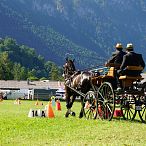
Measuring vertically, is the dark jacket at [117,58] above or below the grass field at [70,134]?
above

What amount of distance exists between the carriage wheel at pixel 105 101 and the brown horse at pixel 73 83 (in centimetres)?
202

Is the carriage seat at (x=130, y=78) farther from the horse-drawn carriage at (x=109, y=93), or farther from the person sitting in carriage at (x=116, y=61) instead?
the person sitting in carriage at (x=116, y=61)

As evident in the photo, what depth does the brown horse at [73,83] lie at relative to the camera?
21.9 metres

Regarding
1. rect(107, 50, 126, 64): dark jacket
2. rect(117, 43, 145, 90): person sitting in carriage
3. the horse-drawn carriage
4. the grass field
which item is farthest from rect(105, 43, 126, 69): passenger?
the grass field

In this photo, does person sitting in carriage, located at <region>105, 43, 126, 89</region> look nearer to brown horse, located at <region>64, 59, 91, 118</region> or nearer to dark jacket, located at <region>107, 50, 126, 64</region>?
dark jacket, located at <region>107, 50, 126, 64</region>

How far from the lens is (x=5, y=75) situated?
5359 inches

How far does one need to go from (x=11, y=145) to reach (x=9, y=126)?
4.44m

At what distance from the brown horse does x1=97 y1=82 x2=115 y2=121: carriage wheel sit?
6.61 feet

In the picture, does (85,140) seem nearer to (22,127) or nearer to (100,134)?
(100,134)

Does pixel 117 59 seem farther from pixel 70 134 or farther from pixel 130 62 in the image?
pixel 70 134

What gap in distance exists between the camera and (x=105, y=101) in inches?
752

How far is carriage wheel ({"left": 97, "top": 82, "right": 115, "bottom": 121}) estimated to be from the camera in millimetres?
18734

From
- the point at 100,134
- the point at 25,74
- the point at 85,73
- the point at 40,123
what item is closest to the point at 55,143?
the point at 100,134

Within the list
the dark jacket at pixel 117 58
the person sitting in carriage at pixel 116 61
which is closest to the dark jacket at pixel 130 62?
the person sitting in carriage at pixel 116 61
